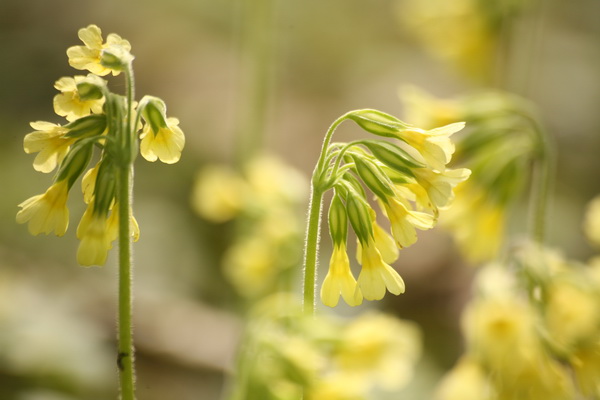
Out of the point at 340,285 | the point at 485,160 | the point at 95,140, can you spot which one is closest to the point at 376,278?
the point at 340,285

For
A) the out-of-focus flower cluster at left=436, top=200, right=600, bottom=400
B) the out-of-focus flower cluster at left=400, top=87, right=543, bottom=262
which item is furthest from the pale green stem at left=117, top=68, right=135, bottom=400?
the out-of-focus flower cluster at left=400, top=87, right=543, bottom=262

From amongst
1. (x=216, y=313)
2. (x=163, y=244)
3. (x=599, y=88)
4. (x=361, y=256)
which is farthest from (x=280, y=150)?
(x=361, y=256)

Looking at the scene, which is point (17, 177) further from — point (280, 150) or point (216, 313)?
point (280, 150)

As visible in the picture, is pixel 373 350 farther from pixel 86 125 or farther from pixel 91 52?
pixel 91 52

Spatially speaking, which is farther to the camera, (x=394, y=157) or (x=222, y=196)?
(x=222, y=196)

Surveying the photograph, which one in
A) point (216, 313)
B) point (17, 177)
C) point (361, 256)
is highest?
point (361, 256)

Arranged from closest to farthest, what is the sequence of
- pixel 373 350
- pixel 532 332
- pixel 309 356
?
pixel 309 356 < pixel 373 350 < pixel 532 332
